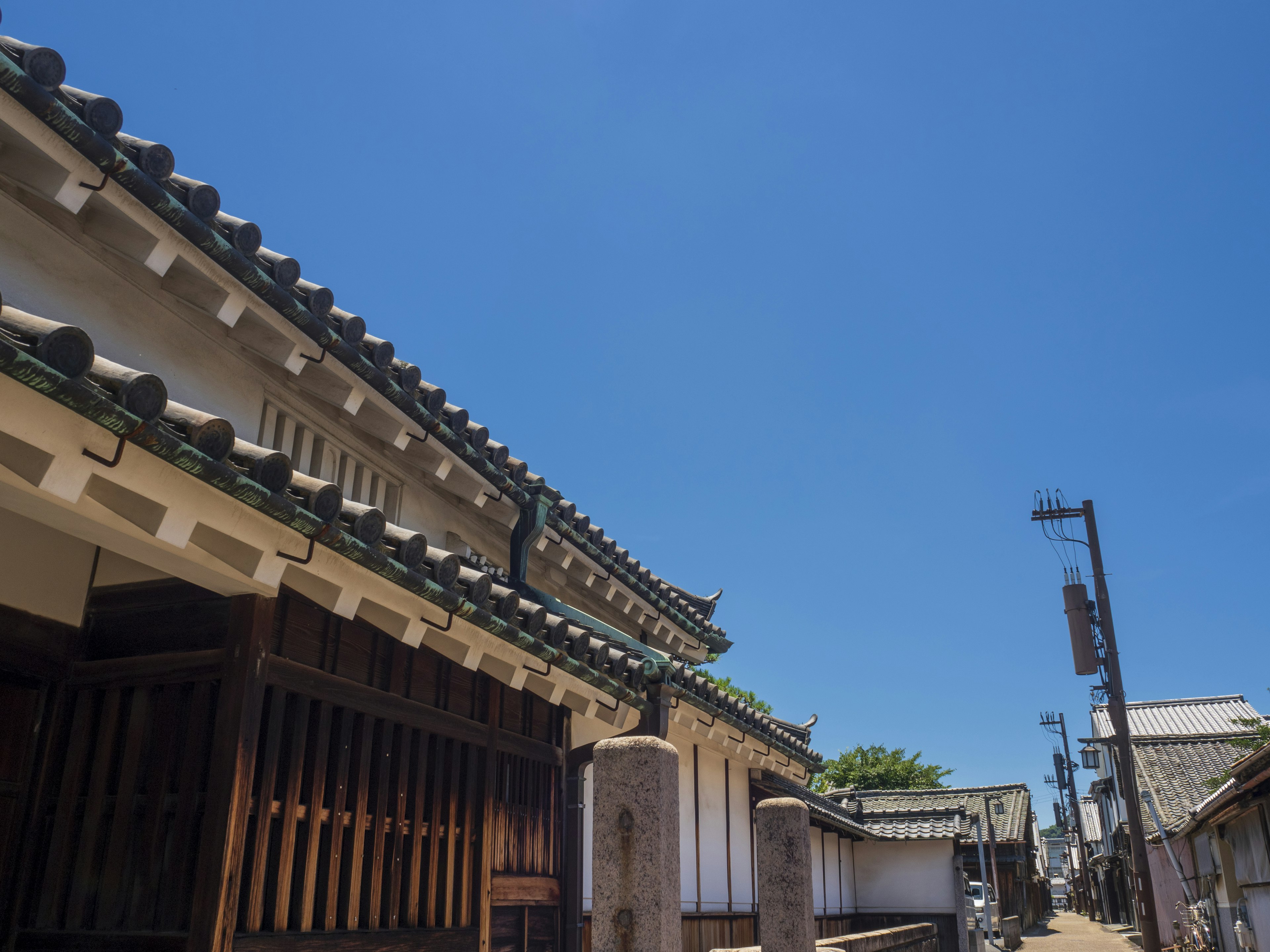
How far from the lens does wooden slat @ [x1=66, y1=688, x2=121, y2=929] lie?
213 inches

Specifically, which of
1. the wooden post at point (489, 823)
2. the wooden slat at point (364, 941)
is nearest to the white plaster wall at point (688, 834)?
the wooden post at point (489, 823)

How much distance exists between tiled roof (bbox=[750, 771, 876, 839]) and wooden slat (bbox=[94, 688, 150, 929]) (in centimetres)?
1168

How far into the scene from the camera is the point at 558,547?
37.0 feet

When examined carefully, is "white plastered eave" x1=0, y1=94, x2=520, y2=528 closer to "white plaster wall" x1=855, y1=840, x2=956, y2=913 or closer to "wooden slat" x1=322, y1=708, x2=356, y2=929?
"wooden slat" x1=322, y1=708, x2=356, y2=929

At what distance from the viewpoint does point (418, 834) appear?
7.03 m

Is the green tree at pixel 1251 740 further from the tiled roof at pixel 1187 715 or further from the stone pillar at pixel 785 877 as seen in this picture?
the tiled roof at pixel 1187 715

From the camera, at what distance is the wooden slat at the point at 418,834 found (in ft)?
22.5

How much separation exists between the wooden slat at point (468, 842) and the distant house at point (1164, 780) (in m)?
16.4

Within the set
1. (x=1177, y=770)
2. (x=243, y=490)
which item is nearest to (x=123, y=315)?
(x=243, y=490)

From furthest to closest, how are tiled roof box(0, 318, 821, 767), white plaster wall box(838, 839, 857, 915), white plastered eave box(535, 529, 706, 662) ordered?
white plaster wall box(838, 839, 857, 915)
white plastered eave box(535, 529, 706, 662)
tiled roof box(0, 318, 821, 767)

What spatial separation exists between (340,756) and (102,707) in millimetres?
1566

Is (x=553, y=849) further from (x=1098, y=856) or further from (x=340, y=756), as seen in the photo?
(x=1098, y=856)

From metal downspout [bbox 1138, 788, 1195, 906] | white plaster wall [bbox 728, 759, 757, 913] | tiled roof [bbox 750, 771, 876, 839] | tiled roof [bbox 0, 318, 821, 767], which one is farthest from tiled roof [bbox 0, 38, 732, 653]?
metal downspout [bbox 1138, 788, 1195, 906]

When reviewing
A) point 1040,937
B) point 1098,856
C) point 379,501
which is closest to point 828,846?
point 379,501
